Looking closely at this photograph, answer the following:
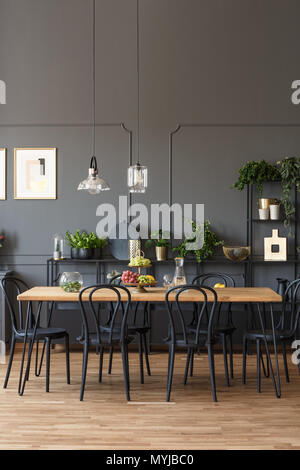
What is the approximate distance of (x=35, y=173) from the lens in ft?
20.8

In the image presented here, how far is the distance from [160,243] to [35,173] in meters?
1.66

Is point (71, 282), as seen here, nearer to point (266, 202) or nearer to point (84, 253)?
point (84, 253)

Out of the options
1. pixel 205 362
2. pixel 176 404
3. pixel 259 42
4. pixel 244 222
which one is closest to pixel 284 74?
pixel 259 42

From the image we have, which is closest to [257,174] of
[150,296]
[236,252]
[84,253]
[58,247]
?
[236,252]

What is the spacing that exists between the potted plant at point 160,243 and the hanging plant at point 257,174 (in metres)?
0.97

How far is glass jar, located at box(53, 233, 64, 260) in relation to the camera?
241 inches

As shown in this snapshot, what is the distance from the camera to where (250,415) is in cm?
387

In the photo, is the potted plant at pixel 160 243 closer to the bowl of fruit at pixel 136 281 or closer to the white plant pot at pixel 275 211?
the white plant pot at pixel 275 211

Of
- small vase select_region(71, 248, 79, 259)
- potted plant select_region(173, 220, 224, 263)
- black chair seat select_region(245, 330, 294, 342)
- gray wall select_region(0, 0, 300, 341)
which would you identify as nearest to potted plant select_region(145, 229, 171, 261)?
potted plant select_region(173, 220, 224, 263)

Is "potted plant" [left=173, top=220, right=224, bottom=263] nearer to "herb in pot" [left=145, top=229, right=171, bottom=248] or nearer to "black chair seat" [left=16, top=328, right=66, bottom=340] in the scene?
"herb in pot" [left=145, top=229, right=171, bottom=248]

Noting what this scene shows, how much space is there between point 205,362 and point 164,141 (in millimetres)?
2508

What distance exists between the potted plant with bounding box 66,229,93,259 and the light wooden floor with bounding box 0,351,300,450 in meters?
1.47

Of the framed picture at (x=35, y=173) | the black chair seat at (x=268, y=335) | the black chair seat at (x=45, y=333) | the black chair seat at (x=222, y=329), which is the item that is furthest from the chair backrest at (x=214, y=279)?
the framed picture at (x=35, y=173)

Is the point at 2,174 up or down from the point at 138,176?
up
